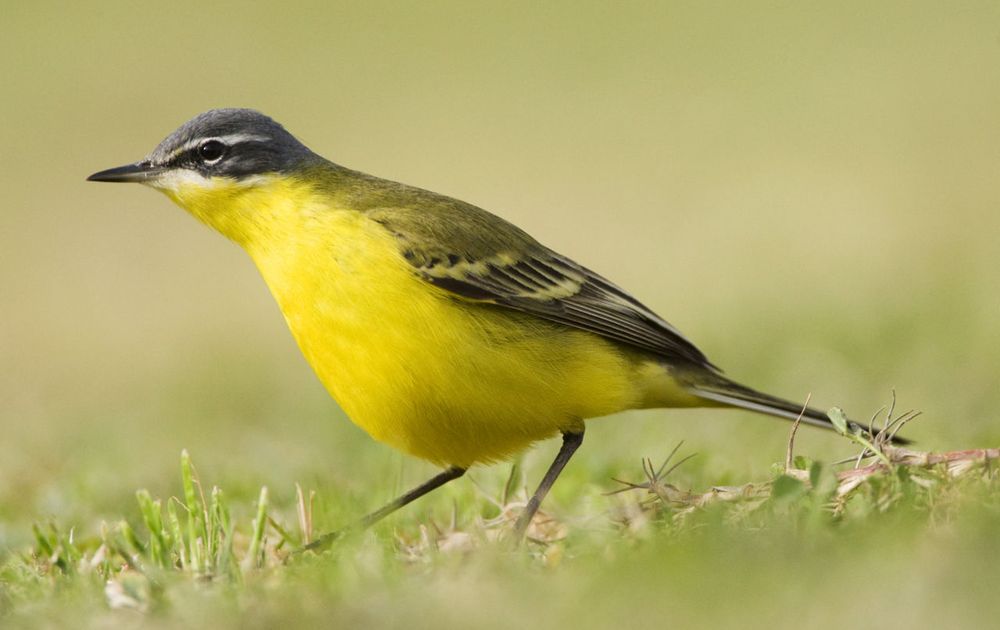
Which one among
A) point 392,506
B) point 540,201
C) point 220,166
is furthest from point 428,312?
point 540,201

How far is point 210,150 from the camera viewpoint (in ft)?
24.0

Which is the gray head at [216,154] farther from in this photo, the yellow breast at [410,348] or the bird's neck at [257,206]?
the yellow breast at [410,348]

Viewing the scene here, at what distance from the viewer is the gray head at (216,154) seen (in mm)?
7258

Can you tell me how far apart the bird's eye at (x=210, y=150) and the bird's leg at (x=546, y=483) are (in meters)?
2.41

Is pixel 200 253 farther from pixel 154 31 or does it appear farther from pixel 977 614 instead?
pixel 977 614

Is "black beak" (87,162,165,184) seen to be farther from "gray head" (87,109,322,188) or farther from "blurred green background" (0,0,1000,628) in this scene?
"blurred green background" (0,0,1000,628)

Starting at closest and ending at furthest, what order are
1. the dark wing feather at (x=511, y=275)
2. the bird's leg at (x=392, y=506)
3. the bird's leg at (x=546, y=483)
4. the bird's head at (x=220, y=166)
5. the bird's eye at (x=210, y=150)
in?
the bird's leg at (x=392, y=506) < the bird's leg at (x=546, y=483) < the dark wing feather at (x=511, y=275) < the bird's head at (x=220, y=166) < the bird's eye at (x=210, y=150)

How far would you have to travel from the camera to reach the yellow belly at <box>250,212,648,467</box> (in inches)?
248

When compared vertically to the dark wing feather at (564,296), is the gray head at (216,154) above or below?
above

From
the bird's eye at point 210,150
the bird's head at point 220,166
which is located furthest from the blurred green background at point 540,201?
the bird's eye at point 210,150

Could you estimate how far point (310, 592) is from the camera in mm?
4711

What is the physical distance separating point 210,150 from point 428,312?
174cm

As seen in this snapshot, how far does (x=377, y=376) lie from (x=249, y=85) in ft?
80.2

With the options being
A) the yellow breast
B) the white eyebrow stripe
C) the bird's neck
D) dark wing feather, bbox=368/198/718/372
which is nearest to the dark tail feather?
dark wing feather, bbox=368/198/718/372
